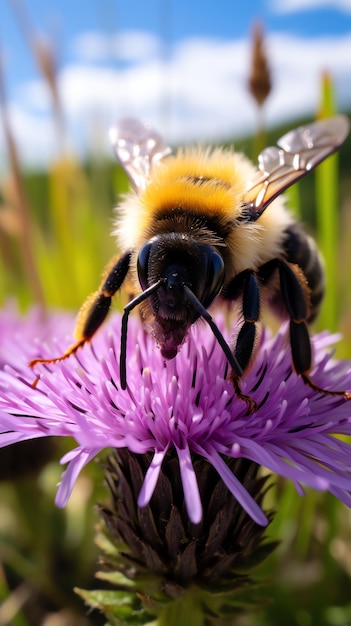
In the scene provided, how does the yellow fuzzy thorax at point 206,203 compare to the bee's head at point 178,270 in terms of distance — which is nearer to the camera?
the bee's head at point 178,270

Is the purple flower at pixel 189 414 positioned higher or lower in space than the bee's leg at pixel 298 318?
lower

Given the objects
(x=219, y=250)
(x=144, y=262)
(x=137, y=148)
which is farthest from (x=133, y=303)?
(x=137, y=148)

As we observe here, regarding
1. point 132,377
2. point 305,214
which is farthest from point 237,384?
point 305,214

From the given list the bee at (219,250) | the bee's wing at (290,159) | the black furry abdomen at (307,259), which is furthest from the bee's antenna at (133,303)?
the black furry abdomen at (307,259)

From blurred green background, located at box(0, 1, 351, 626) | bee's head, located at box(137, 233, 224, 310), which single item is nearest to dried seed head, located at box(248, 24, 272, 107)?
blurred green background, located at box(0, 1, 351, 626)

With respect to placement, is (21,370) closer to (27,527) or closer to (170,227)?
(170,227)

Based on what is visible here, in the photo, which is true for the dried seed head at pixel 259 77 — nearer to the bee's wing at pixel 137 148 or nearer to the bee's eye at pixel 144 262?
the bee's wing at pixel 137 148

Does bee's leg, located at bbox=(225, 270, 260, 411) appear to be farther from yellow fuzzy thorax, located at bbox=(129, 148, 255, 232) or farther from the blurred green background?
the blurred green background

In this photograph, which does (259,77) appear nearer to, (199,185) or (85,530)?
(199,185)
